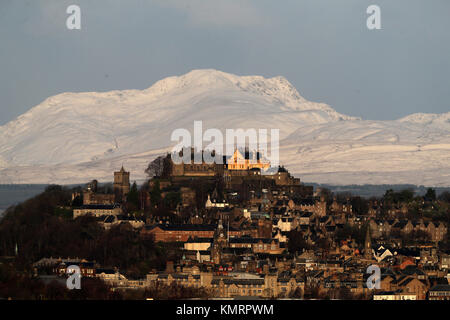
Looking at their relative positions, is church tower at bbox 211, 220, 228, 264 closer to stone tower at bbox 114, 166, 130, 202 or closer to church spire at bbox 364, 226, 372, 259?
church spire at bbox 364, 226, 372, 259

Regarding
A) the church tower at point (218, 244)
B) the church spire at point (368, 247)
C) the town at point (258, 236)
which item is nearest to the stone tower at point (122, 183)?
the town at point (258, 236)

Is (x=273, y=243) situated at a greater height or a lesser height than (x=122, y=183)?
lesser

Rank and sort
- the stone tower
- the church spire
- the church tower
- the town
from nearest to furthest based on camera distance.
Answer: the town → the church tower → the church spire → the stone tower

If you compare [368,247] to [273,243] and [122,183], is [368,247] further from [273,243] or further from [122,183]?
[122,183]

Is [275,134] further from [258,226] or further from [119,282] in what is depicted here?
[119,282]

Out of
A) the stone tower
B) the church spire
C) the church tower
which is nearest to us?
the church tower

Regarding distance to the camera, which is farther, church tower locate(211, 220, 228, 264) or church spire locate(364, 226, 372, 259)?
church spire locate(364, 226, 372, 259)

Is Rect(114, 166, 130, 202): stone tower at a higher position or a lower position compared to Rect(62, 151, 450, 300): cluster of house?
higher

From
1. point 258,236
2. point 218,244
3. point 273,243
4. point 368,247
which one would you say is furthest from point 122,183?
point 368,247

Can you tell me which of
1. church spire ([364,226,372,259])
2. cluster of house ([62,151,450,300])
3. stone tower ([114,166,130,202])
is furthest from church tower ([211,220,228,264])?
stone tower ([114,166,130,202])
